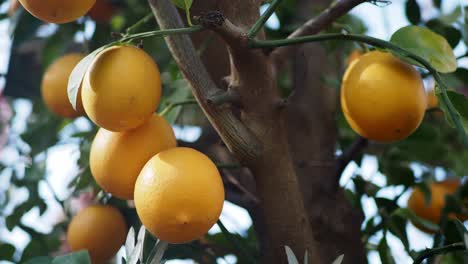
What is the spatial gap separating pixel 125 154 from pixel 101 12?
773 mm

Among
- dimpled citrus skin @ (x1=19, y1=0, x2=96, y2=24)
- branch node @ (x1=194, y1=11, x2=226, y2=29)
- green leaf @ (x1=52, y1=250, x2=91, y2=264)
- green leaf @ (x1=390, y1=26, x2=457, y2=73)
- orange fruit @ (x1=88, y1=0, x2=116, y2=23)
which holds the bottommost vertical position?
orange fruit @ (x1=88, y1=0, x2=116, y2=23)

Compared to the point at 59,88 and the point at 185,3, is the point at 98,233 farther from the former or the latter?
the point at 185,3

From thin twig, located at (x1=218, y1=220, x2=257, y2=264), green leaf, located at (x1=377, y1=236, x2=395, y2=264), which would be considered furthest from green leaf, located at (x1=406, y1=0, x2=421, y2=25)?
thin twig, located at (x1=218, y1=220, x2=257, y2=264)

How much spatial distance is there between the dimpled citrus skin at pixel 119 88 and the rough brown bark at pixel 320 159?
0.26 metres

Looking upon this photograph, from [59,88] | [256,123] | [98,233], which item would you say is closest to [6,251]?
[98,233]

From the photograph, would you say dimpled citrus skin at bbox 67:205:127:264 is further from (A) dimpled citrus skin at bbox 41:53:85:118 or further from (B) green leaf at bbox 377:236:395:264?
(B) green leaf at bbox 377:236:395:264

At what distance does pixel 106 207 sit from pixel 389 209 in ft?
1.70

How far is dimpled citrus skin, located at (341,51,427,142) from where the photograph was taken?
88 centimetres

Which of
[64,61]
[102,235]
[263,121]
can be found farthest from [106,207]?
[263,121]

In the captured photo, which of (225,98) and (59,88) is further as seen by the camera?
(59,88)

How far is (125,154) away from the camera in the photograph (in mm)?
859

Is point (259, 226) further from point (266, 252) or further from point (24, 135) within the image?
point (24, 135)

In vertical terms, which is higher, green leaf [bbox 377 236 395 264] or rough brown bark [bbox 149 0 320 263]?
rough brown bark [bbox 149 0 320 263]

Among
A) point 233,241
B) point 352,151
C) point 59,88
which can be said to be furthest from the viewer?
point 59,88
